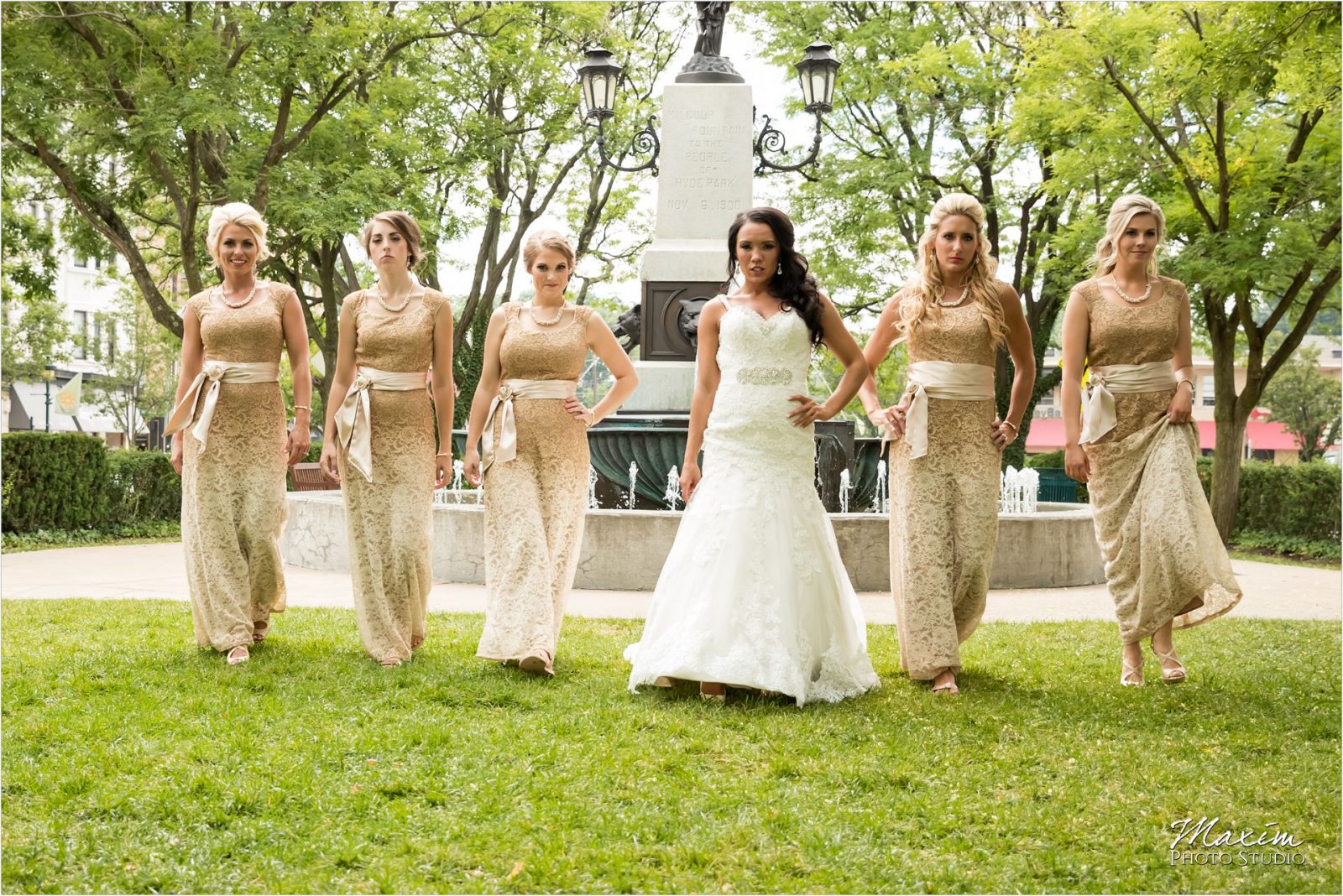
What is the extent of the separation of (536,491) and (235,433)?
1.79 metres

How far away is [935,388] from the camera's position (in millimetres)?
6684

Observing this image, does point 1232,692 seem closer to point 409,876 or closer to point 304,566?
point 409,876

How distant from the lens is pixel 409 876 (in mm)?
3785

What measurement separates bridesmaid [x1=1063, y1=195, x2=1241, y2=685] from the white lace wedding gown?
1.49 m

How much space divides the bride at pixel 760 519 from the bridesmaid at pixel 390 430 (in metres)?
1.58

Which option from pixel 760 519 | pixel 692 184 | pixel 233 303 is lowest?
pixel 760 519

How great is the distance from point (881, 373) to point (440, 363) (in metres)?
25.6

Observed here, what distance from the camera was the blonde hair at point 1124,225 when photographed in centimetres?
674

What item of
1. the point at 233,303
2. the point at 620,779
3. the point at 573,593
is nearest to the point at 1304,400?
the point at 573,593

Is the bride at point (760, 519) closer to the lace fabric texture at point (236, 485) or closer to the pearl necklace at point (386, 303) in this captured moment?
the pearl necklace at point (386, 303)

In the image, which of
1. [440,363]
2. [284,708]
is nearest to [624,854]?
[284,708]

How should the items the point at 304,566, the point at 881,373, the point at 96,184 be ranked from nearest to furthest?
the point at 304,566
the point at 96,184
the point at 881,373

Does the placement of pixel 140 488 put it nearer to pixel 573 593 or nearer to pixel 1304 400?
pixel 573 593

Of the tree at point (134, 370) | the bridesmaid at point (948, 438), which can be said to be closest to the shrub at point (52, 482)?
the bridesmaid at point (948, 438)
